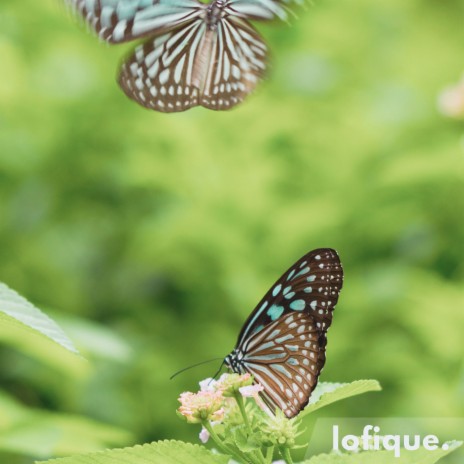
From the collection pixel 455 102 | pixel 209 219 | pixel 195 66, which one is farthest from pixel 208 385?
pixel 209 219

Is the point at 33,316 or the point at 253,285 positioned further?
the point at 253,285

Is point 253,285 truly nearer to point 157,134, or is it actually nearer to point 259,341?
point 157,134

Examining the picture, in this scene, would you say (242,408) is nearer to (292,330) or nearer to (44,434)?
(292,330)

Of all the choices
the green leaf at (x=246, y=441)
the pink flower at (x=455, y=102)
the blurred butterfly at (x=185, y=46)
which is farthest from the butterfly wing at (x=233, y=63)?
the pink flower at (x=455, y=102)

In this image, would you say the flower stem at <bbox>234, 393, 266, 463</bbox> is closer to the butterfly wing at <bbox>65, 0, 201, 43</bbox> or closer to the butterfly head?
the butterfly head

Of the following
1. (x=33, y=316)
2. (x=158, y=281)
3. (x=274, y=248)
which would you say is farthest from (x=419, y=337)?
(x=33, y=316)
